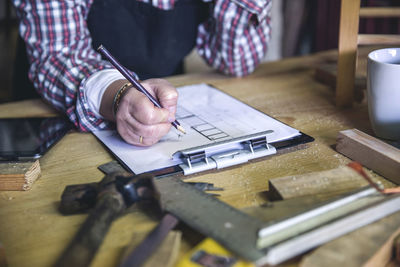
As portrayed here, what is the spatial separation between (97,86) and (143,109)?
0.19m

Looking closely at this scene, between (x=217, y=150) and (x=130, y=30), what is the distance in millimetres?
573

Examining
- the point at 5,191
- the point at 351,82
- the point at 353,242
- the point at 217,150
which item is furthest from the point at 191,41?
the point at 353,242

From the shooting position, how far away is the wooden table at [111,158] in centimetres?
51

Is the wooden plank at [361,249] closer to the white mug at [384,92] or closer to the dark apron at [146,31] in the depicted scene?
the white mug at [384,92]

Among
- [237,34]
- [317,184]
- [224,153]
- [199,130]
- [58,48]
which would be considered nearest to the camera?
[317,184]

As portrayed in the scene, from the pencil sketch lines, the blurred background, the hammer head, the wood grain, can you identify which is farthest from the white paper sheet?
the blurred background

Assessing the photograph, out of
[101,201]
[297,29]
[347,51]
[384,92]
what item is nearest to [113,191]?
[101,201]

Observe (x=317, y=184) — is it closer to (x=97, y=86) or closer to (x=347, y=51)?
(x=347, y=51)

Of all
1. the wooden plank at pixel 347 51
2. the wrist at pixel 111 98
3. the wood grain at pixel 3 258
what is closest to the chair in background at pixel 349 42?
the wooden plank at pixel 347 51

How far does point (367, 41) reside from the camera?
84cm

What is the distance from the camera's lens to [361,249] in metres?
0.45

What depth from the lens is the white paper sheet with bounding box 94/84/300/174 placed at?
69 cm

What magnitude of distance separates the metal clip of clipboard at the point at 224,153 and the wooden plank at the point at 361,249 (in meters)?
0.23

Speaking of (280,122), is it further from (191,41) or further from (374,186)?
(191,41)
